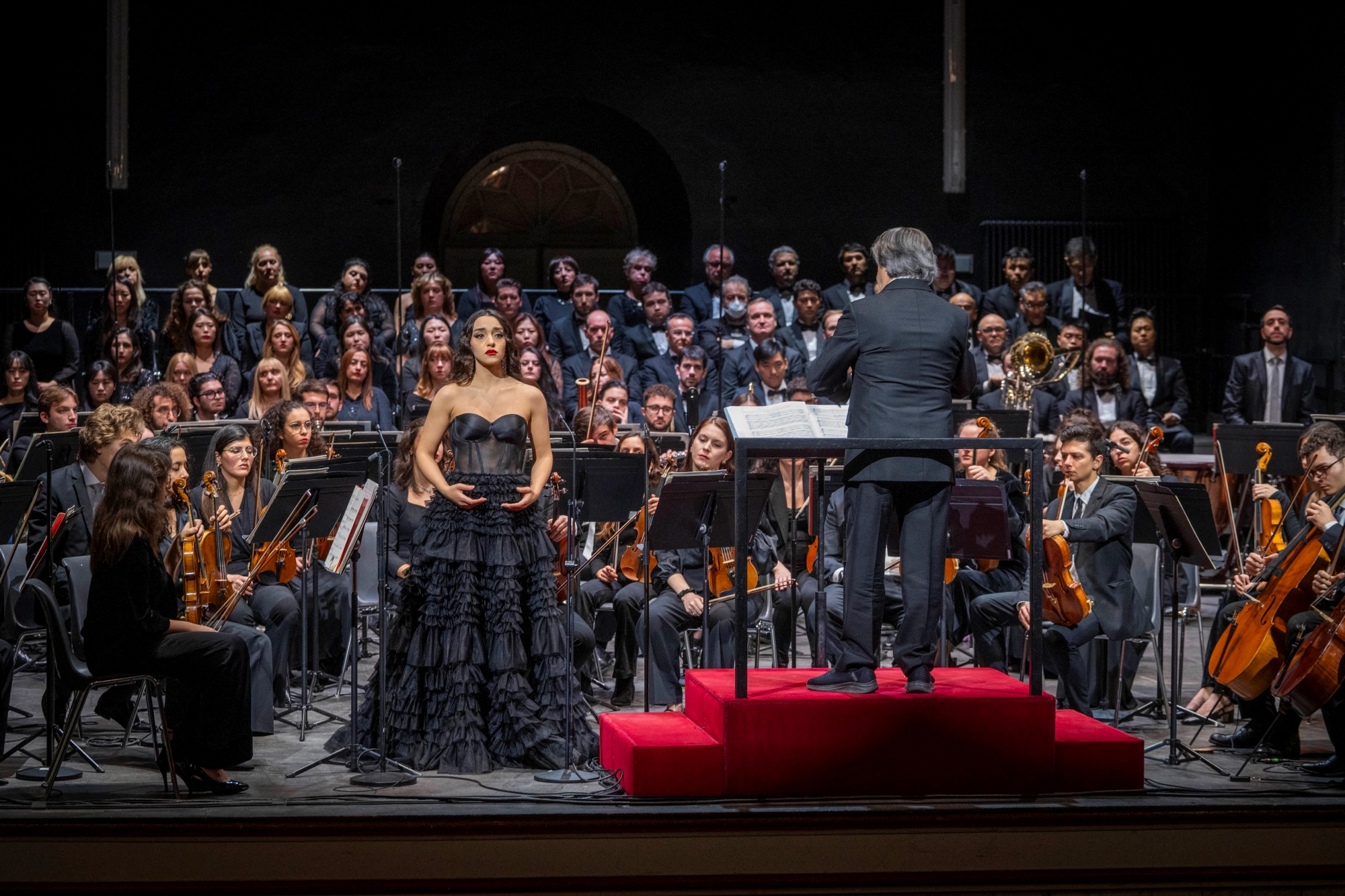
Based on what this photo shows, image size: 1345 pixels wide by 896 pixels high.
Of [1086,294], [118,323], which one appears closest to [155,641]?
[118,323]

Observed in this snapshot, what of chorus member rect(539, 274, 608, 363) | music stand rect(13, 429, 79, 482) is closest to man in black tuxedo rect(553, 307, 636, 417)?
chorus member rect(539, 274, 608, 363)

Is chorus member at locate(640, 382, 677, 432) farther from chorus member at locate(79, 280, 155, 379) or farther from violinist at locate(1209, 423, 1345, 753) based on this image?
chorus member at locate(79, 280, 155, 379)

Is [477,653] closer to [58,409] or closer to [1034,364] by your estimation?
[58,409]

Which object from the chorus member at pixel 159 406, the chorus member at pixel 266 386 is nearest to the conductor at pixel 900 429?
the chorus member at pixel 159 406

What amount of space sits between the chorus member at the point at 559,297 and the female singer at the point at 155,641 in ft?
16.1

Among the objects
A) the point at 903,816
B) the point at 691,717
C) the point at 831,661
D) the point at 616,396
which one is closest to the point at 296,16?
the point at 616,396

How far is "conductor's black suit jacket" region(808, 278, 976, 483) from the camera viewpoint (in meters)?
3.96

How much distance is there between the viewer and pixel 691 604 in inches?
218

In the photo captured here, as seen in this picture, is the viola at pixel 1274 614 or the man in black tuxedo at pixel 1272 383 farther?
the man in black tuxedo at pixel 1272 383

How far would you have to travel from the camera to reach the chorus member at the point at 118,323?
332 inches

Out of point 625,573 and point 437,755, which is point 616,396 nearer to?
point 625,573

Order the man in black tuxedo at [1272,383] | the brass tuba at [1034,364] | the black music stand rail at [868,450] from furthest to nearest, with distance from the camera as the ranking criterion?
the man in black tuxedo at [1272,383]
the brass tuba at [1034,364]
the black music stand rail at [868,450]

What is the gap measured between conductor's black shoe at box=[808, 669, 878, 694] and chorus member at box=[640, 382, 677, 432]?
284 cm

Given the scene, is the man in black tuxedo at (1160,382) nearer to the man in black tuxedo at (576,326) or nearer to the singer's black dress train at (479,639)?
the man in black tuxedo at (576,326)
